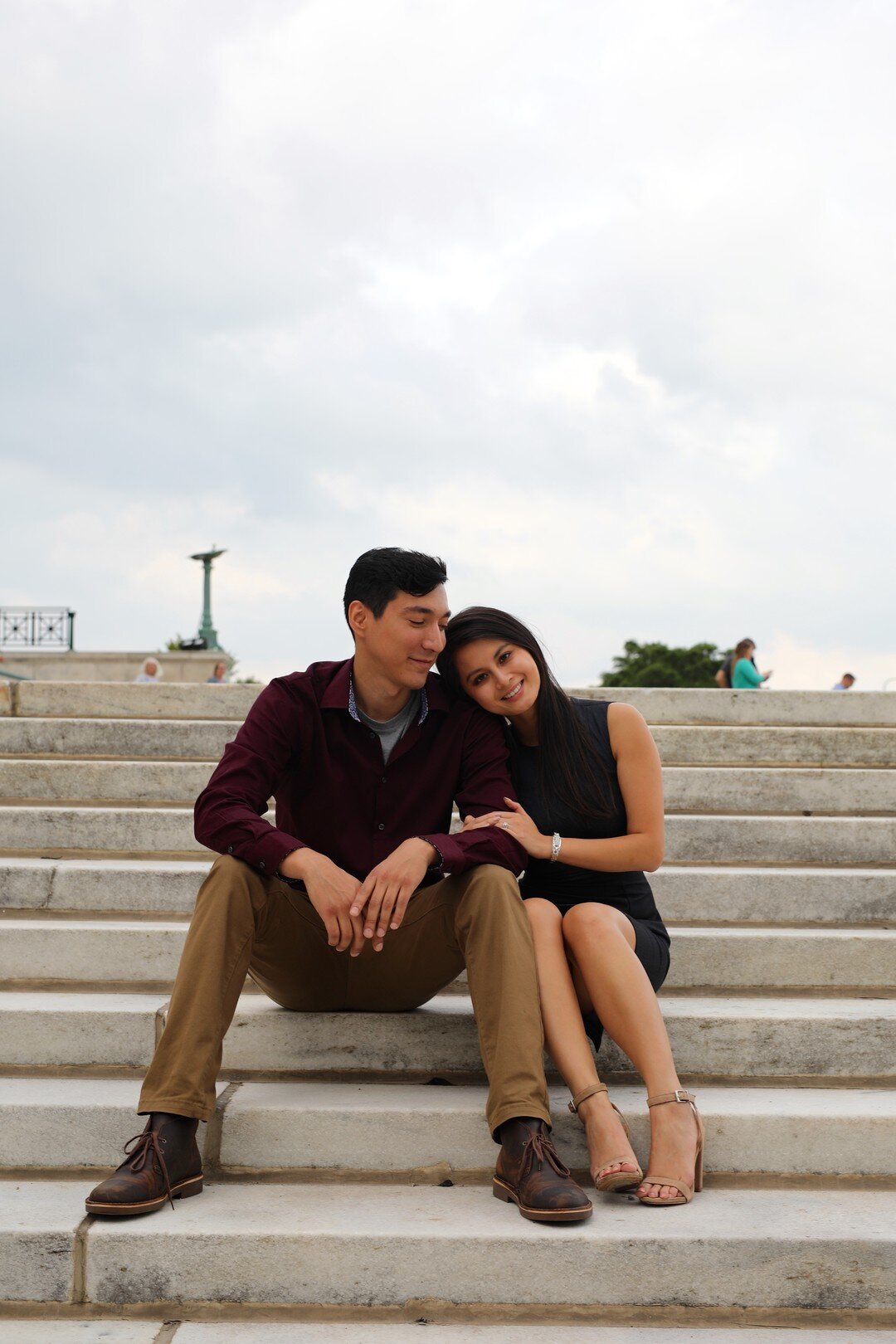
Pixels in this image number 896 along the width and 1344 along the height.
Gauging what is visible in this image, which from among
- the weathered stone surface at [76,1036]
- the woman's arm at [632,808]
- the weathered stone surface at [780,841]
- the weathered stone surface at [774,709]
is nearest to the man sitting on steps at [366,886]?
the woman's arm at [632,808]

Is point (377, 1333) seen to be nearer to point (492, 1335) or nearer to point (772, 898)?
point (492, 1335)

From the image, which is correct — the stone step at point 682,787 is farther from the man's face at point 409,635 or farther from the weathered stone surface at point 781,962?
the man's face at point 409,635

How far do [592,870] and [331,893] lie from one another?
27.8 inches

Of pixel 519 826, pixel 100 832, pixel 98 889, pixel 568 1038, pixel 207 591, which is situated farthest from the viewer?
A: pixel 207 591

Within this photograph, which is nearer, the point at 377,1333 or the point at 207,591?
the point at 377,1333

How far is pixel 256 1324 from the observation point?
200 cm

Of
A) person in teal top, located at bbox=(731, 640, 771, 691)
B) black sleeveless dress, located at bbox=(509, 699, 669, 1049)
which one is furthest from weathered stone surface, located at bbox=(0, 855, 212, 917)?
person in teal top, located at bbox=(731, 640, 771, 691)

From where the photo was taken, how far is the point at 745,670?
11.4 metres

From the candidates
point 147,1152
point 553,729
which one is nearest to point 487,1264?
point 147,1152

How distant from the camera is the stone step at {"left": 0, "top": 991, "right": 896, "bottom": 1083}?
8.82 ft

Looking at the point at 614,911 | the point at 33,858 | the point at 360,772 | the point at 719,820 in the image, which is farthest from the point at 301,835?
the point at 719,820

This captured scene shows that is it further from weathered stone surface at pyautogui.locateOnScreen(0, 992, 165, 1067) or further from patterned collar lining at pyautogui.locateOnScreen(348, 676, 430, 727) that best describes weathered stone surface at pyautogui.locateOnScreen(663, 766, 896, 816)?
weathered stone surface at pyautogui.locateOnScreen(0, 992, 165, 1067)

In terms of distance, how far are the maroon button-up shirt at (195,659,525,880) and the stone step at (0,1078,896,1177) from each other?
0.58 m

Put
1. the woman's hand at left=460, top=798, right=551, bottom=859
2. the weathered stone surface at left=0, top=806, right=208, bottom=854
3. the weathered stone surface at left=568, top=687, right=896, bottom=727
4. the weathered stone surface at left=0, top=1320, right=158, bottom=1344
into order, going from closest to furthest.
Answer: the weathered stone surface at left=0, top=1320, right=158, bottom=1344
the woman's hand at left=460, top=798, right=551, bottom=859
the weathered stone surface at left=0, top=806, right=208, bottom=854
the weathered stone surface at left=568, top=687, right=896, bottom=727
